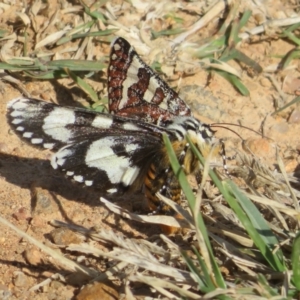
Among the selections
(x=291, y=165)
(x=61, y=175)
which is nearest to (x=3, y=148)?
(x=61, y=175)

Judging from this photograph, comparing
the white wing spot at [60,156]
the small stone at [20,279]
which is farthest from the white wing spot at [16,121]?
the small stone at [20,279]

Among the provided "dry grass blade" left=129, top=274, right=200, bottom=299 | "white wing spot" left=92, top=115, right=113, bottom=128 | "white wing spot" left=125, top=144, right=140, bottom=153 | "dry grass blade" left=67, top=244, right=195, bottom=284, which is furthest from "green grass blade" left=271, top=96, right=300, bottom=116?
"dry grass blade" left=129, top=274, right=200, bottom=299

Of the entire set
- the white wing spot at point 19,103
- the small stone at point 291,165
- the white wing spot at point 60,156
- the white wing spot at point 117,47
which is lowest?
the white wing spot at point 60,156

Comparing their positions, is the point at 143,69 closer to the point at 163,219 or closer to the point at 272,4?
the point at 163,219

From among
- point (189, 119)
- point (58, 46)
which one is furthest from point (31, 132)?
point (58, 46)

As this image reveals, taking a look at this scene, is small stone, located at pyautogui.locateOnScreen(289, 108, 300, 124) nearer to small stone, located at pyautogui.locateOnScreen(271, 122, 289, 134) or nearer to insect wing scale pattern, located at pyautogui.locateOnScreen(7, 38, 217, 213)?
small stone, located at pyautogui.locateOnScreen(271, 122, 289, 134)

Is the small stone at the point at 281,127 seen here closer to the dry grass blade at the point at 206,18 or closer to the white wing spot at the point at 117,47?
the dry grass blade at the point at 206,18
